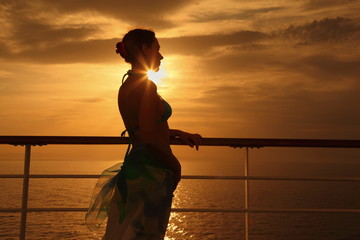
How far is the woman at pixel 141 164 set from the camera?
167 centimetres

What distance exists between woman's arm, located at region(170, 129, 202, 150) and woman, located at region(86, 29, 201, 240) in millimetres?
272

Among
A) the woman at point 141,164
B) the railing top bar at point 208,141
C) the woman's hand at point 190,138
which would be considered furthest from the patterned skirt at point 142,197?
the railing top bar at point 208,141

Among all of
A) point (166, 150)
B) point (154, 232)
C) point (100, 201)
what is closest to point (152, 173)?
point (166, 150)

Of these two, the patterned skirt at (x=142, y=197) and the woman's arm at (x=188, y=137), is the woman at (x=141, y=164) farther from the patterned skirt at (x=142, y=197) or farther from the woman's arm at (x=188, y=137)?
the woman's arm at (x=188, y=137)

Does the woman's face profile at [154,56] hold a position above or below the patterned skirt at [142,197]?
above

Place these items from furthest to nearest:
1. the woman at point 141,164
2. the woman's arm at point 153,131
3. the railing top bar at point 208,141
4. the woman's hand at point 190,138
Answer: the railing top bar at point 208,141 < the woman's hand at point 190,138 < the woman at point 141,164 < the woman's arm at point 153,131

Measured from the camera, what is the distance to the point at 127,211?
68.0 inches

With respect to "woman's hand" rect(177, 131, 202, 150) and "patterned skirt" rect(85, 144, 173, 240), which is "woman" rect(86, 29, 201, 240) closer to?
"patterned skirt" rect(85, 144, 173, 240)

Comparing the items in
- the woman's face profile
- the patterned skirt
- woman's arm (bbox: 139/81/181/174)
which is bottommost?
the patterned skirt

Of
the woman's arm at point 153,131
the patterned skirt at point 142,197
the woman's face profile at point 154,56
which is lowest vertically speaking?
the patterned skirt at point 142,197

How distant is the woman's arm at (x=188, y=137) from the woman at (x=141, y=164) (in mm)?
272

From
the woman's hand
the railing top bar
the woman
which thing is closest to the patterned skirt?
the woman

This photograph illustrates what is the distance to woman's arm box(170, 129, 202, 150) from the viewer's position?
2.00 m

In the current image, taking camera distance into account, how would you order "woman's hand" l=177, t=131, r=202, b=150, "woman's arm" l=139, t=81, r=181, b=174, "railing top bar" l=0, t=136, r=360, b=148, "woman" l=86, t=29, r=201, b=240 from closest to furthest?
1. "woman's arm" l=139, t=81, r=181, b=174
2. "woman" l=86, t=29, r=201, b=240
3. "woman's hand" l=177, t=131, r=202, b=150
4. "railing top bar" l=0, t=136, r=360, b=148
